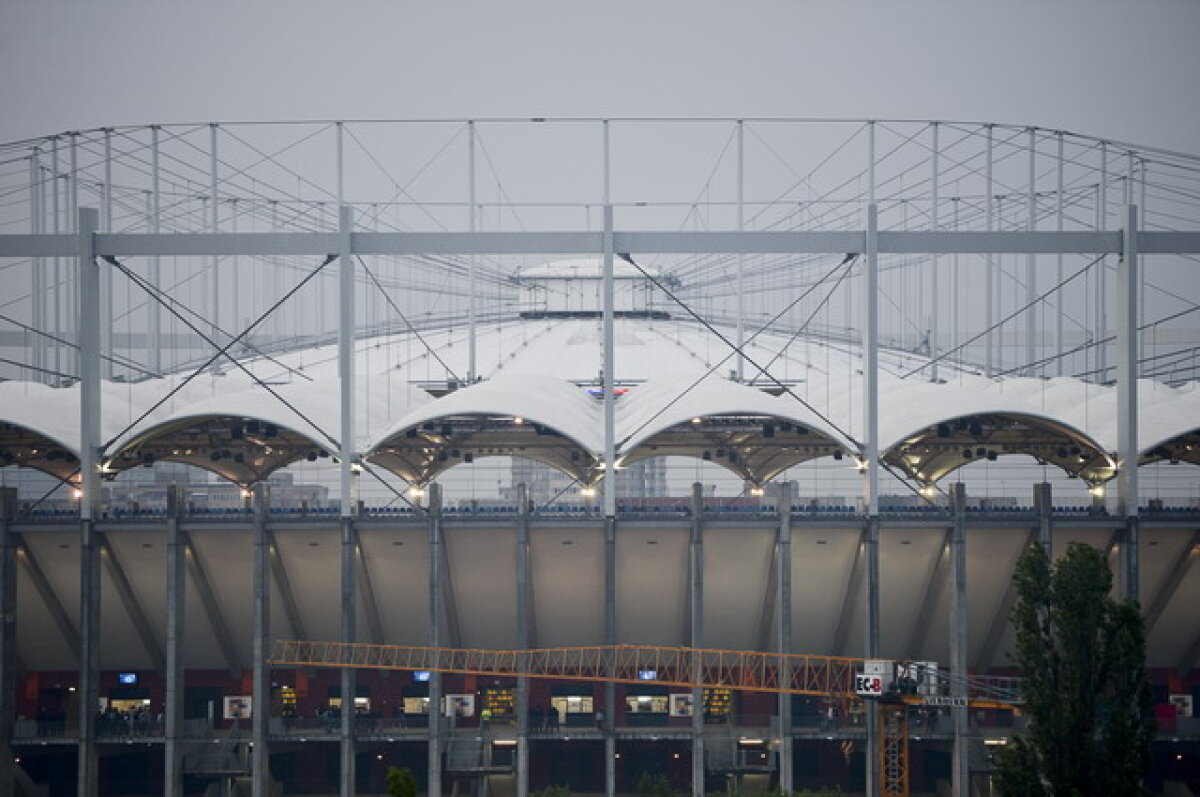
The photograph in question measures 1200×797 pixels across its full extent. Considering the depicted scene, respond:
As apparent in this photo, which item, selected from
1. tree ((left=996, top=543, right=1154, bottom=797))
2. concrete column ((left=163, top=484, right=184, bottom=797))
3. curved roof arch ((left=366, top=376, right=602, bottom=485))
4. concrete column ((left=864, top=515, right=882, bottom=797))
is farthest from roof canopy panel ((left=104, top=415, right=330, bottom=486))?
tree ((left=996, top=543, right=1154, bottom=797))

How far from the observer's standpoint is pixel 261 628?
7681 cm

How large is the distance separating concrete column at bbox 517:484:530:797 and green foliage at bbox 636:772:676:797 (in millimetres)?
5683

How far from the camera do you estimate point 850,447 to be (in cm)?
7950

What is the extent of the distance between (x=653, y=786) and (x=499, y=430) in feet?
72.2

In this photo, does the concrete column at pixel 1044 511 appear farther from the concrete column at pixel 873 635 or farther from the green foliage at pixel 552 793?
the green foliage at pixel 552 793

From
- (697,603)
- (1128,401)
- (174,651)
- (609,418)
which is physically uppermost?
(1128,401)

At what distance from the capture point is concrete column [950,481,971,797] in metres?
75.6

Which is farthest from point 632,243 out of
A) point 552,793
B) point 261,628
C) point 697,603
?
point 552,793

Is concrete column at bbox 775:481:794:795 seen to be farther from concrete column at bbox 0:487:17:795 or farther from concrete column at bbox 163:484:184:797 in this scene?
concrete column at bbox 0:487:17:795

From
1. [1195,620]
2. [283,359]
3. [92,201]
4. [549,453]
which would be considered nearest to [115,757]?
[549,453]

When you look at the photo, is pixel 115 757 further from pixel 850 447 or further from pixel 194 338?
pixel 194 338

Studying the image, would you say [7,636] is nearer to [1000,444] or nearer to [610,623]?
[610,623]

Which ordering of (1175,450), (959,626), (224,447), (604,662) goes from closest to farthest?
(959,626) < (604,662) < (1175,450) < (224,447)

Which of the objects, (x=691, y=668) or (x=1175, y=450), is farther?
(x=1175, y=450)
